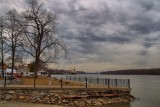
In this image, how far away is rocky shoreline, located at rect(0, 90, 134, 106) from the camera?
25.0 metres

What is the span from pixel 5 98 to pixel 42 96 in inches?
145

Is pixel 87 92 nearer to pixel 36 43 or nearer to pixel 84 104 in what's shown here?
pixel 84 104

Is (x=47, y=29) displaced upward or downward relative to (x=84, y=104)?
upward

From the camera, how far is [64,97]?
1072 inches

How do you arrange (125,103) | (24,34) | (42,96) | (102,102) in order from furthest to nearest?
1. (24,34)
2. (125,103)
3. (102,102)
4. (42,96)

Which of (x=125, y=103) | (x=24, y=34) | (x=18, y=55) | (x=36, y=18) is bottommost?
(x=125, y=103)

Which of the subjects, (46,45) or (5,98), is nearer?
(5,98)

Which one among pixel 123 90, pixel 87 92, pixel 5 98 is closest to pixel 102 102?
pixel 87 92

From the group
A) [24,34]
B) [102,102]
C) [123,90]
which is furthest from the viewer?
[24,34]

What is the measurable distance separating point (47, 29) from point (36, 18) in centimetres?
284

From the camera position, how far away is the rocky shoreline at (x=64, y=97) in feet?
82.0

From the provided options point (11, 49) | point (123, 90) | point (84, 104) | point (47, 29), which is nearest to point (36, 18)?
point (47, 29)

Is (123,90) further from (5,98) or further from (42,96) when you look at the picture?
(5,98)

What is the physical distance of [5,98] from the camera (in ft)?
79.4
